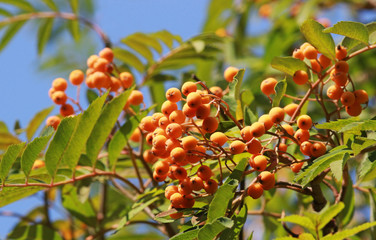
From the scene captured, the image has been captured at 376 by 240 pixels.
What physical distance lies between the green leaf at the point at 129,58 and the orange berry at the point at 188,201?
1218 mm

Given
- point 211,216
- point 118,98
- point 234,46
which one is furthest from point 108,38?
point 211,216

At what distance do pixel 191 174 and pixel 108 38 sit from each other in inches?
56.0

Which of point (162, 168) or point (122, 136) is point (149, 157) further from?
point (162, 168)

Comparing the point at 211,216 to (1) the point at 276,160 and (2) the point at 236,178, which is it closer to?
(2) the point at 236,178

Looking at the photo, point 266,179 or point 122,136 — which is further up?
point 122,136

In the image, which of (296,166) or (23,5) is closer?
(296,166)

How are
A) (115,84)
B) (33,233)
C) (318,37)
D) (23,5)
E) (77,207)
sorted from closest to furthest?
(318,37) < (115,84) < (33,233) < (77,207) < (23,5)

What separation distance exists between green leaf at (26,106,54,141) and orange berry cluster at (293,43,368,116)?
1.01 metres

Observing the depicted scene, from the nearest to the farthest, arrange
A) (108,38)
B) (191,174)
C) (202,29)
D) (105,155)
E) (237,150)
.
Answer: (237,150), (191,174), (105,155), (108,38), (202,29)

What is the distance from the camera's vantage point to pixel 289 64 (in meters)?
1.24

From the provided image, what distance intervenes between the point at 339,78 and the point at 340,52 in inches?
2.7

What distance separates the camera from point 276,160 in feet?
3.68

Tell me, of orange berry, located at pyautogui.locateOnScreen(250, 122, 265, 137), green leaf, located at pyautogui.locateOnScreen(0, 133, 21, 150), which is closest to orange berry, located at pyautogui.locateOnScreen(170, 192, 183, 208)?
orange berry, located at pyautogui.locateOnScreen(250, 122, 265, 137)

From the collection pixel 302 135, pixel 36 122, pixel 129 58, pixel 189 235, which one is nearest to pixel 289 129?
pixel 302 135
